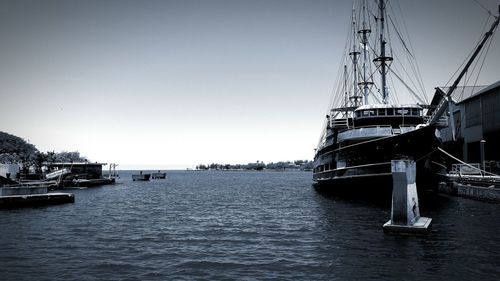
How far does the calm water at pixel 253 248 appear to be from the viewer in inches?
542

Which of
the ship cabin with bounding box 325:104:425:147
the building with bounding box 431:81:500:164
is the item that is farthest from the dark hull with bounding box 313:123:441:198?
the building with bounding box 431:81:500:164

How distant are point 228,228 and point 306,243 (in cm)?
697

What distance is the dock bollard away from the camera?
18141 mm

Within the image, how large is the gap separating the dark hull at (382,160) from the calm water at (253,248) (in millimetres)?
4407

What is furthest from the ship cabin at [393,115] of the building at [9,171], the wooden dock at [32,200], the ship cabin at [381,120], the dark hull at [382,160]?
the building at [9,171]

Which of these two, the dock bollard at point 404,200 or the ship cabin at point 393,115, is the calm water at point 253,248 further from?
the ship cabin at point 393,115

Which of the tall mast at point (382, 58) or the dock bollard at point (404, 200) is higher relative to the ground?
the tall mast at point (382, 58)

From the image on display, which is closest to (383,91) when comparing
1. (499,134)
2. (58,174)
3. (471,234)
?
(499,134)

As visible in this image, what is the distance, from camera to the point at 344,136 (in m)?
37.8

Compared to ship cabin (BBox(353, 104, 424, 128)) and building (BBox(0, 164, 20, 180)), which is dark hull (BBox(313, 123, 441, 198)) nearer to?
ship cabin (BBox(353, 104, 424, 128))

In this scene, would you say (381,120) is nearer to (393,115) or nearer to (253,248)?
(393,115)

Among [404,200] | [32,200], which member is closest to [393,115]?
[404,200]

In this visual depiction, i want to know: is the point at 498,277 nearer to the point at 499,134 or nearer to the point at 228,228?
the point at 228,228

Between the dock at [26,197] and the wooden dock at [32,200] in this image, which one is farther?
the dock at [26,197]
